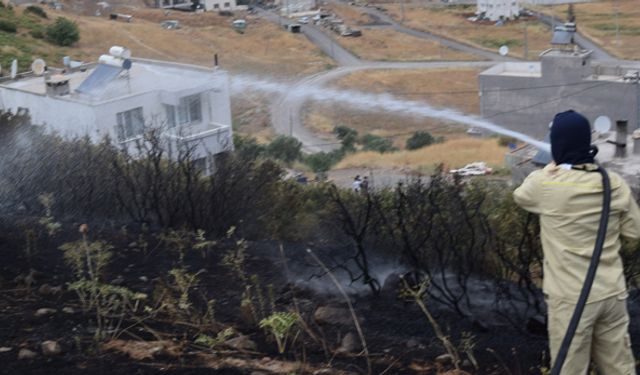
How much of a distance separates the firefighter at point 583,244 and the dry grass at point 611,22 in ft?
178

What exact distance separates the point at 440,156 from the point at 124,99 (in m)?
13.4

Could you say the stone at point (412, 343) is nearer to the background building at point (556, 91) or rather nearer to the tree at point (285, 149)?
the background building at point (556, 91)

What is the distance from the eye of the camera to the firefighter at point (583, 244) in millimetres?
3480

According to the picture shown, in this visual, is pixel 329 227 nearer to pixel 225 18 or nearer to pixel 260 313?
Result: pixel 260 313

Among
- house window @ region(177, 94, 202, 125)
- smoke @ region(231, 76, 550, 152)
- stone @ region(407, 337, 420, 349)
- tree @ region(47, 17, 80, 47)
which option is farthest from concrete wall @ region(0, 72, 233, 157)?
tree @ region(47, 17, 80, 47)

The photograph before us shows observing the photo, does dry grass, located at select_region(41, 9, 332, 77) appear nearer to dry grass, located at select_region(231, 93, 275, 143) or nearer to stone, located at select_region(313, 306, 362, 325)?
dry grass, located at select_region(231, 93, 275, 143)

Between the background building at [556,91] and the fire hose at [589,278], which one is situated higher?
the fire hose at [589,278]

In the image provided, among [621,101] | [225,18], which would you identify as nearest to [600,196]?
[621,101]

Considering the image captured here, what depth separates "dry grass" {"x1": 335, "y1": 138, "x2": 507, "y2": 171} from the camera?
30.8 m

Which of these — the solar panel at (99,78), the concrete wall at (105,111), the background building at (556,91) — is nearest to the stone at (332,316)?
the concrete wall at (105,111)

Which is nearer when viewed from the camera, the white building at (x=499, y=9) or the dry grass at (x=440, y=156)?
the dry grass at (x=440, y=156)

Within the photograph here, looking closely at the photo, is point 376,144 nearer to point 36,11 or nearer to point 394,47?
point 394,47

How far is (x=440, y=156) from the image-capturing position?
3266 centimetres

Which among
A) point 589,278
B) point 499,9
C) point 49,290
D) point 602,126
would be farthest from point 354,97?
point 589,278
